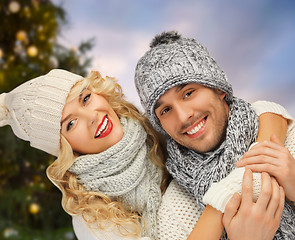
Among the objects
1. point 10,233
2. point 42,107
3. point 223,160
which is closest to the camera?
point 223,160

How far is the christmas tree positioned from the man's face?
0.69 metres

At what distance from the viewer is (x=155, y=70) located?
1214 millimetres

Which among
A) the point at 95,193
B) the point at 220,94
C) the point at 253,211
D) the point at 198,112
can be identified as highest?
the point at 220,94

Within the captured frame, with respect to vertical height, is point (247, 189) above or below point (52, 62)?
below

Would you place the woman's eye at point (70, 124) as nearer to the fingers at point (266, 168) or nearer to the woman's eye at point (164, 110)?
the woman's eye at point (164, 110)

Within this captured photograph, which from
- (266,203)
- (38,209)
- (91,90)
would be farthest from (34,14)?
(266,203)

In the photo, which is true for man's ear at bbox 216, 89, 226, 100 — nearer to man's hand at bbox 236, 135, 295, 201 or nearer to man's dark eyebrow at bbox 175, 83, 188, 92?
man's dark eyebrow at bbox 175, 83, 188, 92

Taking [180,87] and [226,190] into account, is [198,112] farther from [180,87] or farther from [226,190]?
[226,190]

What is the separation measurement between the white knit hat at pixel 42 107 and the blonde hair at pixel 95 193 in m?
0.04

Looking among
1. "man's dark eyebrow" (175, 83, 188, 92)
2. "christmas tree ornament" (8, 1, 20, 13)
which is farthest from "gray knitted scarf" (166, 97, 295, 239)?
"christmas tree ornament" (8, 1, 20, 13)

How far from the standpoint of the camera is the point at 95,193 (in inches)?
50.2

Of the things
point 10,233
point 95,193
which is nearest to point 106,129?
point 95,193

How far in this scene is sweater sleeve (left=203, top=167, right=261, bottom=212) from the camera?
1.03 meters

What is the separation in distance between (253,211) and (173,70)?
525 mm
